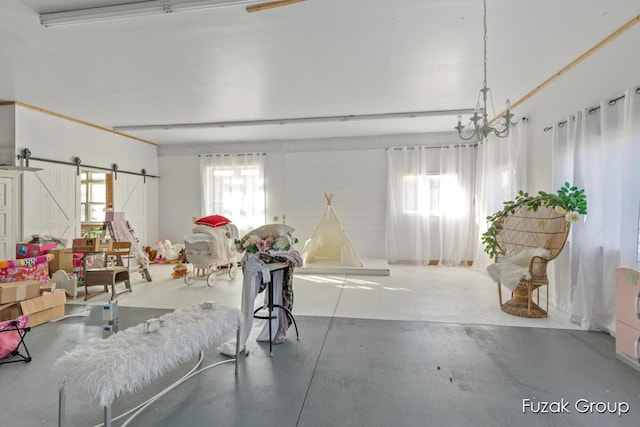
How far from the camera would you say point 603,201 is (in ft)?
9.78

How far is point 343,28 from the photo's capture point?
2816 millimetres

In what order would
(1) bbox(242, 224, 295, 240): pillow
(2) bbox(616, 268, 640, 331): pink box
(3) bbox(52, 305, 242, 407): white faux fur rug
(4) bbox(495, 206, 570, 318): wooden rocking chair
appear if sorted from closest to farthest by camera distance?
(3) bbox(52, 305, 242, 407): white faux fur rug → (2) bbox(616, 268, 640, 331): pink box → (1) bbox(242, 224, 295, 240): pillow → (4) bbox(495, 206, 570, 318): wooden rocking chair

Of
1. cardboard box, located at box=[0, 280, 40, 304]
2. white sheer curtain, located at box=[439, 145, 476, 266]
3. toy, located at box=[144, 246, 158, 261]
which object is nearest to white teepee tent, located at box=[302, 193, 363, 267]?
white sheer curtain, located at box=[439, 145, 476, 266]

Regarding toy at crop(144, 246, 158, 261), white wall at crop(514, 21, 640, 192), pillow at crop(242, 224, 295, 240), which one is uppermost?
white wall at crop(514, 21, 640, 192)

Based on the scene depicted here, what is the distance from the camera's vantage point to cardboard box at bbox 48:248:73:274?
4.68 m

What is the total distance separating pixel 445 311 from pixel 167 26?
13.3 feet

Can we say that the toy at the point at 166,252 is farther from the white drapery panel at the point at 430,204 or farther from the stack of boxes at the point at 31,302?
the white drapery panel at the point at 430,204

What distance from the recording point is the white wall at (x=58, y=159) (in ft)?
15.7

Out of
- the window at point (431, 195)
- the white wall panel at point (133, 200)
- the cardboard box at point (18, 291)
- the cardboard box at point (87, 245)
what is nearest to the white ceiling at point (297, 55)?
the white wall panel at point (133, 200)

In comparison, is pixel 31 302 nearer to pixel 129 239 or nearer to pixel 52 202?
pixel 52 202

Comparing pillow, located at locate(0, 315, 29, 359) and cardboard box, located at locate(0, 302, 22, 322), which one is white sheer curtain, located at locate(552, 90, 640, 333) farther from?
cardboard box, located at locate(0, 302, 22, 322)

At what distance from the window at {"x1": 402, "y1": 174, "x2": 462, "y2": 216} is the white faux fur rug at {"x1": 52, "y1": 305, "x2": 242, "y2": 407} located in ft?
17.7

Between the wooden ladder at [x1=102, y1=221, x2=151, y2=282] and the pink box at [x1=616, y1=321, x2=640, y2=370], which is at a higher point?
the wooden ladder at [x1=102, y1=221, x2=151, y2=282]

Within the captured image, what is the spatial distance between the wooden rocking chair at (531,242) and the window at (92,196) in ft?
24.9
